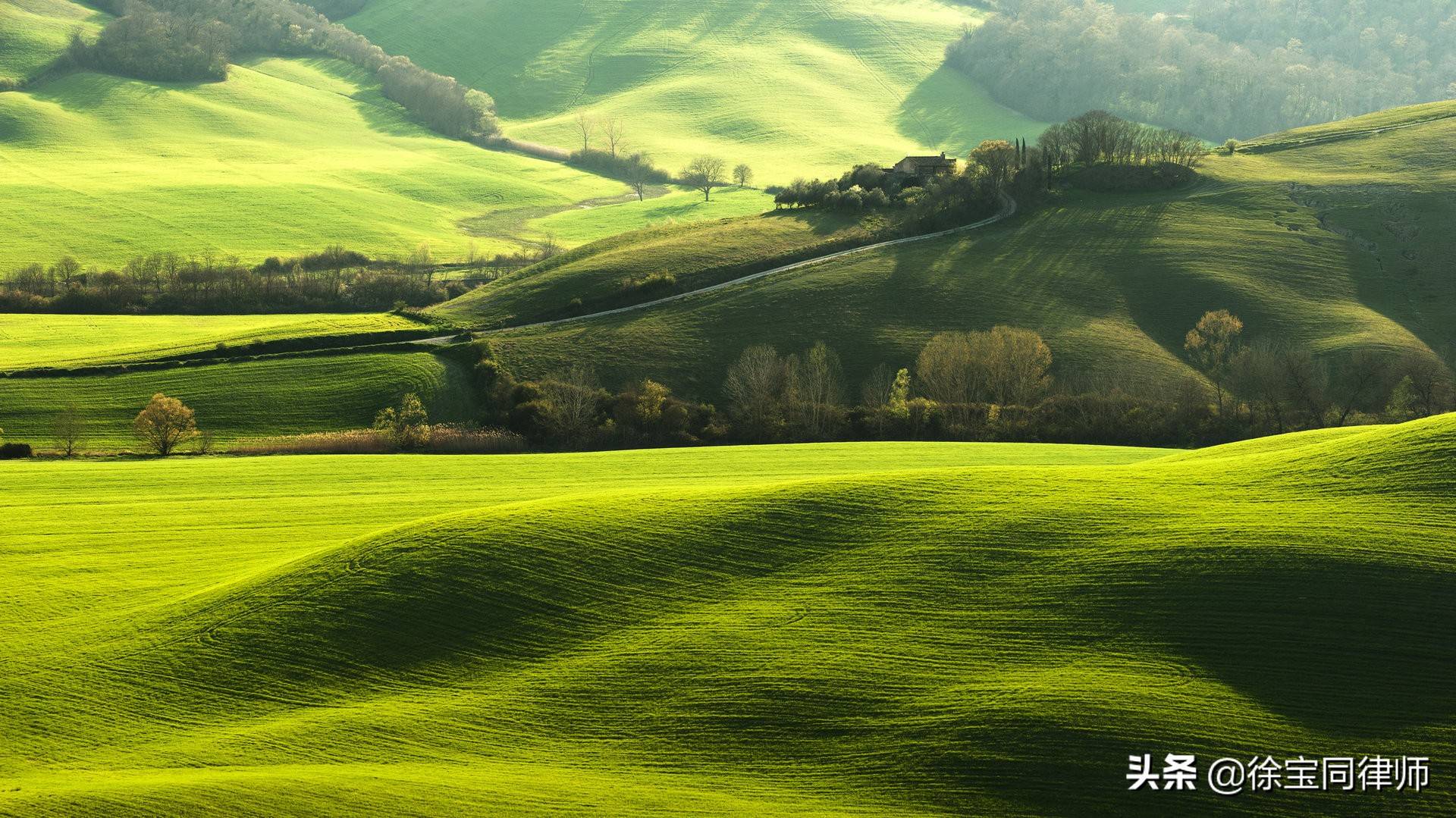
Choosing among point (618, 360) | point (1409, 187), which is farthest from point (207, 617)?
point (1409, 187)

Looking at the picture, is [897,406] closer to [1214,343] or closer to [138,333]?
[1214,343]

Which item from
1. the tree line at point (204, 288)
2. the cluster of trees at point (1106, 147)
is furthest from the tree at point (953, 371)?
the cluster of trees at point (1106, 147)

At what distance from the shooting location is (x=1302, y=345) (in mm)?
96375

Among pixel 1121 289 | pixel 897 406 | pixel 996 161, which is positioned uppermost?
pixel 996 161

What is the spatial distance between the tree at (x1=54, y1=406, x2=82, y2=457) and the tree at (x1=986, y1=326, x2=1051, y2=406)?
6154 centimetres

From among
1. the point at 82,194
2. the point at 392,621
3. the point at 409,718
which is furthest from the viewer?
the point at 82,194

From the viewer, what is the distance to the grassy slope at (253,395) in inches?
3076

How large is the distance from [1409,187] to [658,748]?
4917 inches

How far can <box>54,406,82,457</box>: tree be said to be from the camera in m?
73.2

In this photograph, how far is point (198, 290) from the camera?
11650 cm

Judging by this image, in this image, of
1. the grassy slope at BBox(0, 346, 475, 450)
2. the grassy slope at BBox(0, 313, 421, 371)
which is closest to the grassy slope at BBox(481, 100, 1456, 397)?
the grassy slope at BBox(0, 346, 475, 450)

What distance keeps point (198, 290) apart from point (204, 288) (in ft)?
1.91

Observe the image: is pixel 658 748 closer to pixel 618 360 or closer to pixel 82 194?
pixel 618 360

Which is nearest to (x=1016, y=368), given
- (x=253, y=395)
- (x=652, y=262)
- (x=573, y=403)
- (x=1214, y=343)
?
(x=1214, y=343)
